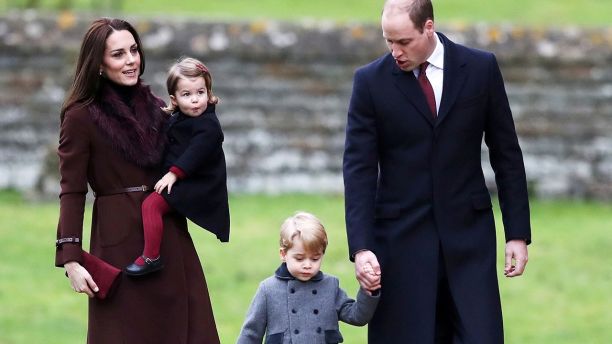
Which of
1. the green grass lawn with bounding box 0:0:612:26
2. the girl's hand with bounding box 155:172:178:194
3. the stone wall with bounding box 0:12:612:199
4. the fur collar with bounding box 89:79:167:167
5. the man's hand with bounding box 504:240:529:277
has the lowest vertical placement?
the man's hand with bounding box 504:240:529:277

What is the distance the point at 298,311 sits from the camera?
23.1 ft

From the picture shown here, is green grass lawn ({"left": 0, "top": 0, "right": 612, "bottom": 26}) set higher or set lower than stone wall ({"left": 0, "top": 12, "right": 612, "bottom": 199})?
higher

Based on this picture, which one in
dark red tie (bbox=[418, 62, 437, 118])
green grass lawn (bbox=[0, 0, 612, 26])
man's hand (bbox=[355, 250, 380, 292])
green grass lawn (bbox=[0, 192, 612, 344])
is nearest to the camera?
man's hand (bbox=[355, 250, 380, 292])

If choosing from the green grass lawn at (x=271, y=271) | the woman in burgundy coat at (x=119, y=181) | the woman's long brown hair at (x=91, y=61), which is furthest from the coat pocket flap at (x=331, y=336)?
the green grass lawn at (x=271, y=271)

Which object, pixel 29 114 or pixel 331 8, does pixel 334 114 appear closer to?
pixel 29 114

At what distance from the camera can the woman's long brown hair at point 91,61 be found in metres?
7.00

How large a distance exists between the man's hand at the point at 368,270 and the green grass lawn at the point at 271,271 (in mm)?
3704

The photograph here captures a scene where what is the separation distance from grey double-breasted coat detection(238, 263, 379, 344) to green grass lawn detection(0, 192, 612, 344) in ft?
11.0

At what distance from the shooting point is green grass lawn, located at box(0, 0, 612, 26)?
2347cm

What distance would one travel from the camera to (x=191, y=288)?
7184 mm

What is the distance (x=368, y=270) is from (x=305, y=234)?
33 cm

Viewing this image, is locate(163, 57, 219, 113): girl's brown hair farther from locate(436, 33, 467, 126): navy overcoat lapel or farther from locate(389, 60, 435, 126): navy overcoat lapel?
locate(436, 33, 467, 126): navy overcoat lapel

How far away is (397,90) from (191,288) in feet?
4.35

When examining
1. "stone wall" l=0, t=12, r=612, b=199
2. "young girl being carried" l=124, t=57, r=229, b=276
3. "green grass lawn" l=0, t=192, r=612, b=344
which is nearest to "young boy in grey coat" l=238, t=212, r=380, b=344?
"young girl being carried" l=124, t=57, r=229, b=276
